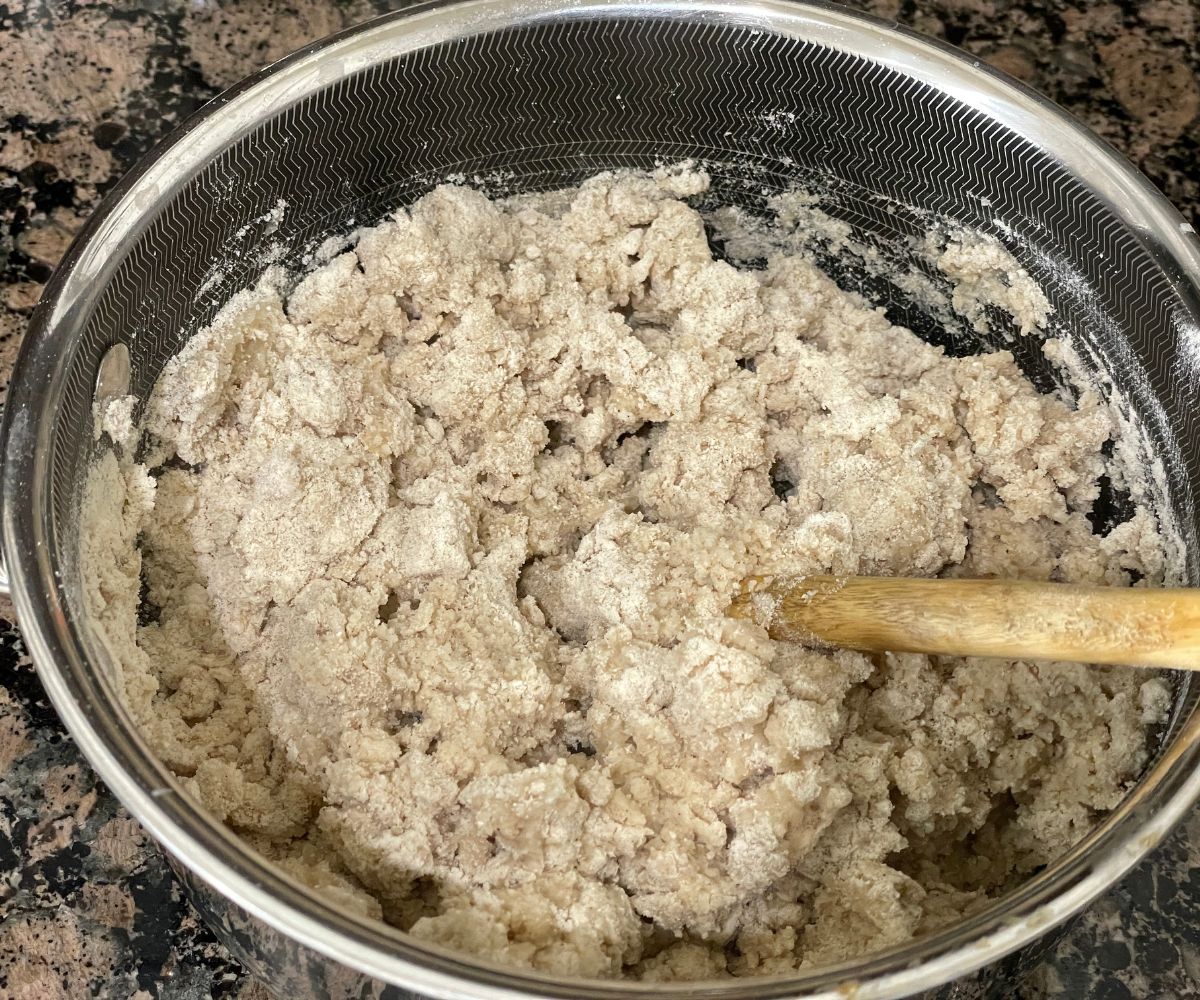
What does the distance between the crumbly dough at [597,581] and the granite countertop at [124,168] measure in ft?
0.82

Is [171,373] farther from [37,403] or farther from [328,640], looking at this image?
[328,640]

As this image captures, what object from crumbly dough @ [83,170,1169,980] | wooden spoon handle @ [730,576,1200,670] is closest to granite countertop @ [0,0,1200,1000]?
crumbly dough @ [83,170,1169,980]

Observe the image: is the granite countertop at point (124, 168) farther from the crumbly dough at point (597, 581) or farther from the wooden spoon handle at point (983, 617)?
the wooden spoon handle at point (983, 617)

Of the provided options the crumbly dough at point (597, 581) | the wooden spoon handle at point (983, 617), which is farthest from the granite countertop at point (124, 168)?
the wooden spoon handle at point (983, 617)

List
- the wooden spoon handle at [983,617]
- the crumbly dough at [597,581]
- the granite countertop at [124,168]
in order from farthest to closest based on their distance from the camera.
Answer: the granite countertop at [124,168], the crumbly dough at [597,581], the wooden spoon handle at [983,617]

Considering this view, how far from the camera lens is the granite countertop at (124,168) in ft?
5.02

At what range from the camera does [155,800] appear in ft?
3.69

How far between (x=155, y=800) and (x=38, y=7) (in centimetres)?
190

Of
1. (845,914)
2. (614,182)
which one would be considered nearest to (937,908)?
(845,914)

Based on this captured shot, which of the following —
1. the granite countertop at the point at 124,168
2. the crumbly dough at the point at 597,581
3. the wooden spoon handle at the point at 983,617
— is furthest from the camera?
the granite countertop at the point at 124,168

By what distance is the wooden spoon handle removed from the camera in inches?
49.4

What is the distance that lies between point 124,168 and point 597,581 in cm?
128

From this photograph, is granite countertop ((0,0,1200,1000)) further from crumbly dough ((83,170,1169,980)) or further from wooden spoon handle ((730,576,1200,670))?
wooden spoon handle ((730,576,1200,670))

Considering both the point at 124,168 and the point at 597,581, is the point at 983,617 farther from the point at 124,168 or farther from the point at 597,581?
the point at 124,168
